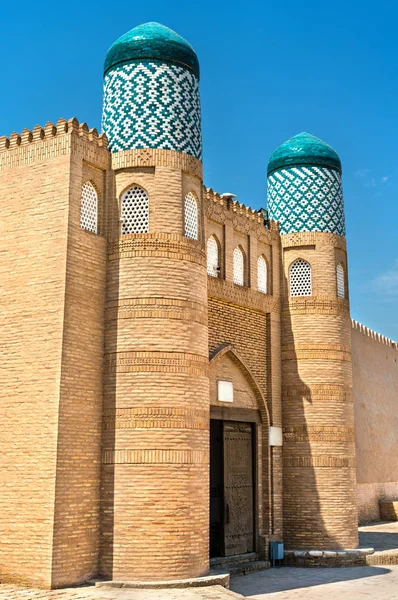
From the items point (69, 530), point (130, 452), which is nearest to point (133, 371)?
point (130, 452)

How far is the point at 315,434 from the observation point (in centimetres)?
1416

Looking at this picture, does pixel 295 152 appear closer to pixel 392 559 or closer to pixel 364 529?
pixel 392 559

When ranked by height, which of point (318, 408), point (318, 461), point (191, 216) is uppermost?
point (191, 216)

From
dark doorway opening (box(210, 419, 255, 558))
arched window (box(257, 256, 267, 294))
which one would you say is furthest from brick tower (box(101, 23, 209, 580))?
arched window (box(257, 256, 267, 294))

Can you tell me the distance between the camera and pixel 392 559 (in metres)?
13.7

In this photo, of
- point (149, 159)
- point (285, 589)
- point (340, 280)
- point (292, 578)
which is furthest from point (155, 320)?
point (340, 280)

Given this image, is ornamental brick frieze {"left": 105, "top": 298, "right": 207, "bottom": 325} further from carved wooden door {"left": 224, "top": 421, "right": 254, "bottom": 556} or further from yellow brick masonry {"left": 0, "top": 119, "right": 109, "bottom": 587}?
carved wooden door {"left": 224, "top": 421, "right": 254, "bottom": 556}

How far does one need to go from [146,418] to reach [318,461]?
16.1 feet

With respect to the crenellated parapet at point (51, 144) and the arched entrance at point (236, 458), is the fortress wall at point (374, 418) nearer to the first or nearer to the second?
the arched entrance at point (236, 458)

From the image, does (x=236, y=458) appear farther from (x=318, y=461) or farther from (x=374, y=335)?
(x=374, y=335)

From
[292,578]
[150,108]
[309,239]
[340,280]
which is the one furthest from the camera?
[340,280]

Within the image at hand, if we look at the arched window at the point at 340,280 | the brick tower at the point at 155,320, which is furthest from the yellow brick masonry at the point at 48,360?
the arched window at the point at 340,280

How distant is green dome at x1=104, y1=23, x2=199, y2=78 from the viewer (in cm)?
1132

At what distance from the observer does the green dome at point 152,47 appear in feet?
37.1
